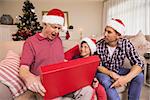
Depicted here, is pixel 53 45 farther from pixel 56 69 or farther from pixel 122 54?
pixel 122 54

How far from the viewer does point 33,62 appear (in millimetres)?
1350

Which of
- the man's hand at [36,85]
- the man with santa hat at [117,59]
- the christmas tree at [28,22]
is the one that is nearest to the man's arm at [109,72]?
the man with santa hat at [117,59]

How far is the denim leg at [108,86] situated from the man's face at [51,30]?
2.15ft

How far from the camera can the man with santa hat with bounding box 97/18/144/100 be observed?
1.84 meters

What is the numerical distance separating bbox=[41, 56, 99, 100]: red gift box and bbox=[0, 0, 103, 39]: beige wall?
586 cm

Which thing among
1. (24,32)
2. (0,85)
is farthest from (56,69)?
(24,32)

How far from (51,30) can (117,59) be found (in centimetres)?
84

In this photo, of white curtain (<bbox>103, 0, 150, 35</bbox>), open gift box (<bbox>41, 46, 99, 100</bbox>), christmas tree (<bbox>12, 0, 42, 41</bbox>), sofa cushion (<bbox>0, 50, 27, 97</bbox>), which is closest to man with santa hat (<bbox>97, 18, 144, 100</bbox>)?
open gift box (<bbox>41, 46, 99, 100</bbox>)

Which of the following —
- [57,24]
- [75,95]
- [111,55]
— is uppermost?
[57,24]

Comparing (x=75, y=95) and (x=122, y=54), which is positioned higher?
(x=122, y=54)

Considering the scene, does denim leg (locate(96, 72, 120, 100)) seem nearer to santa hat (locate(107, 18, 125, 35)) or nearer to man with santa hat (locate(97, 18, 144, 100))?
man with santa hat (locate(97, 18, 144, 100))

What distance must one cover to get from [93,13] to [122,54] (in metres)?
5.71

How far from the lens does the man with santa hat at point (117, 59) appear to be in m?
1.84

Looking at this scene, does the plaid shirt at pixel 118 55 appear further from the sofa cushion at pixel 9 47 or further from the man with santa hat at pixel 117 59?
the sofa cushion at pixel 9 47
